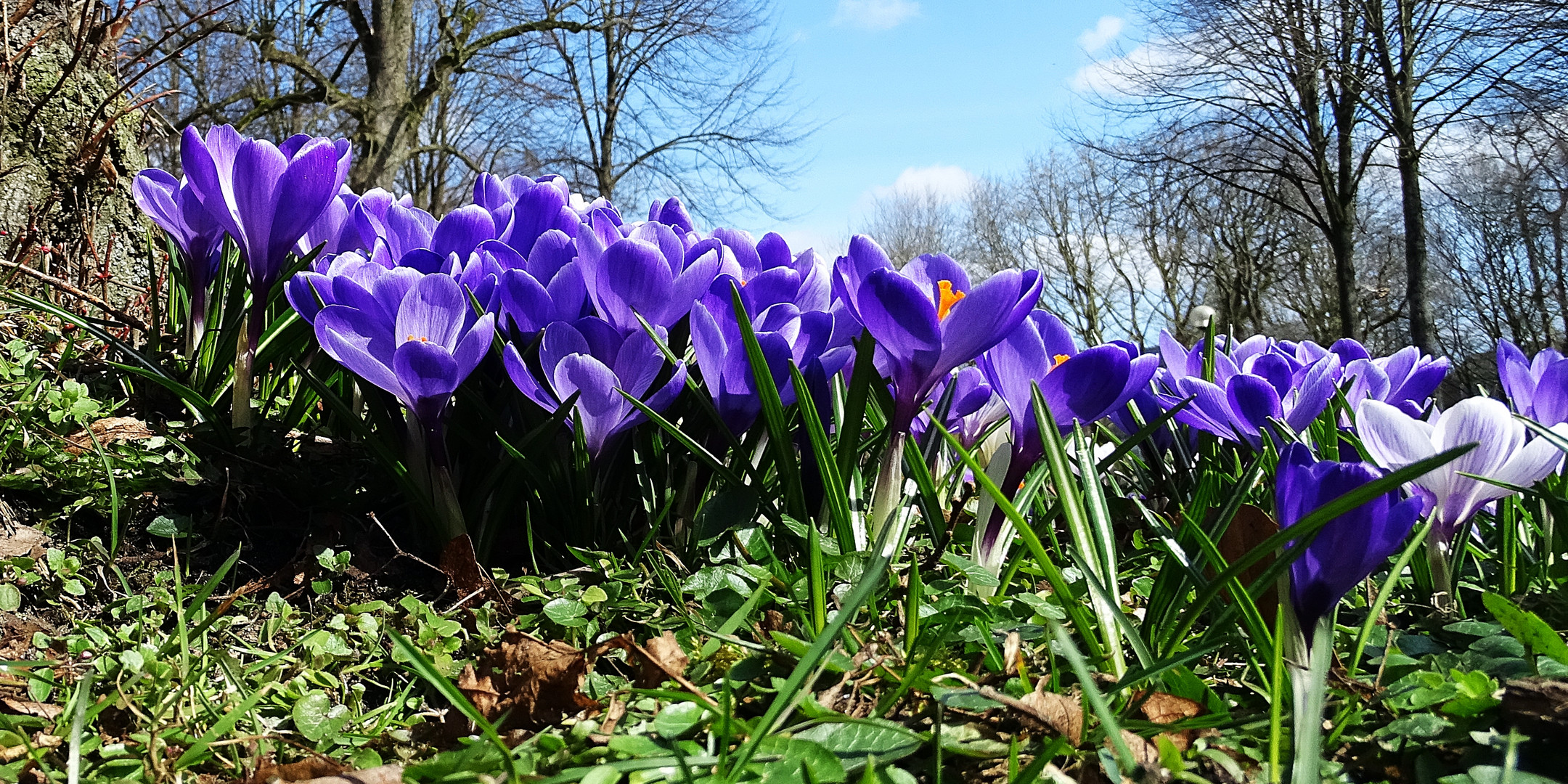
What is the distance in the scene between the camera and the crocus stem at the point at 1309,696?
24.6 inches

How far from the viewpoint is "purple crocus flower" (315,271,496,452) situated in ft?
3.38

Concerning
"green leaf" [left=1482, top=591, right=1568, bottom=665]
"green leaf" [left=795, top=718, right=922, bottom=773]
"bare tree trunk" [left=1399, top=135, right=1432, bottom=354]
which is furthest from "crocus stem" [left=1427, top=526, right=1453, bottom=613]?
"bare tree trunk" [left=1399, top=135, right=1432, bottom=354]

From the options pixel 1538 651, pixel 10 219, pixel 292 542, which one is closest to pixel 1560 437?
pixel 1538 651

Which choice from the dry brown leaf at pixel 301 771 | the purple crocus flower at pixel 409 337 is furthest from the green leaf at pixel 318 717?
the purple crocus flower at pixel 409 337

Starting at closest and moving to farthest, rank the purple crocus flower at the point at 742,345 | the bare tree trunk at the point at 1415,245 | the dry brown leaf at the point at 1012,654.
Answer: the dry brown leaf at the point at 1012,654 < the purple crocus flower at the point at 742,345 < the bare tree trunk at the point at 1415,245

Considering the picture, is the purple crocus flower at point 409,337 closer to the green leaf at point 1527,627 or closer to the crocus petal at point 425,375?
the crocus petal at point 425,375

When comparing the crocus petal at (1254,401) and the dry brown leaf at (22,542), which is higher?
the crocus petal at (1254,401)

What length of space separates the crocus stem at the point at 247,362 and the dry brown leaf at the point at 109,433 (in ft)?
0.76

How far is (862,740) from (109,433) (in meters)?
1.48

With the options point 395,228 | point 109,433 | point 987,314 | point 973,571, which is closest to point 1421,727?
point 973,571

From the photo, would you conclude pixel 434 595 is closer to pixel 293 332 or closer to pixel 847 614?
pixel 293 332

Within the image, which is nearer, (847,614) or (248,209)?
(847,614)

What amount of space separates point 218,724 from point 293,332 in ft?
3.01

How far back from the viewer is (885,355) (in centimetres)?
119
